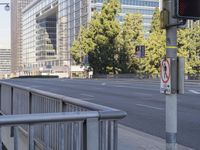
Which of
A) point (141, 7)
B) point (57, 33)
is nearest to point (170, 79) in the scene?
point (141, 7)

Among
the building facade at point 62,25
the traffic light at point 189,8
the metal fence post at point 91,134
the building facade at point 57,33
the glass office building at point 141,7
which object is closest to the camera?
the metal fence post at point 91,134

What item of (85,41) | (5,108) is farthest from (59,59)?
(5,108)

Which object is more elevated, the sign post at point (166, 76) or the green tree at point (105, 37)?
the green tree at point (105, 37)

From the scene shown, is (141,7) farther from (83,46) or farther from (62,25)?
(83,46)

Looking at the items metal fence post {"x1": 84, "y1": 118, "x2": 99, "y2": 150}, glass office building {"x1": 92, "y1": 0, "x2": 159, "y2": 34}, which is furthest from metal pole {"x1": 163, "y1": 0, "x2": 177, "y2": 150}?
glass office building {"x1": 92, "y1": 0, "x2": 159, "y2": 34}

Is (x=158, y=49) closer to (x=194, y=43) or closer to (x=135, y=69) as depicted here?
(x=194, y=43)

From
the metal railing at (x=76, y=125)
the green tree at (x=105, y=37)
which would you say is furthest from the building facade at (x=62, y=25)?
the metal railing at (x=76, y=125)

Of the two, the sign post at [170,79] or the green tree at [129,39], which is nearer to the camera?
the sign post at [170,79]

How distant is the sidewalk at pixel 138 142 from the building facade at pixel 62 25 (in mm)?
112229

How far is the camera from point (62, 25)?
172250 mm

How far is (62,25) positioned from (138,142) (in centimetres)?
16353

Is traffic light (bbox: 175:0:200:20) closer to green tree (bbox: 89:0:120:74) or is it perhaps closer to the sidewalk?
the sidewalk

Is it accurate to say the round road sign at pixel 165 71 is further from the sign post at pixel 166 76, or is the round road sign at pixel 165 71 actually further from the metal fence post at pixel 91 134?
the metal fence post at pixel 91 134

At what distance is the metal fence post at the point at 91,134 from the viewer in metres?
4.74
